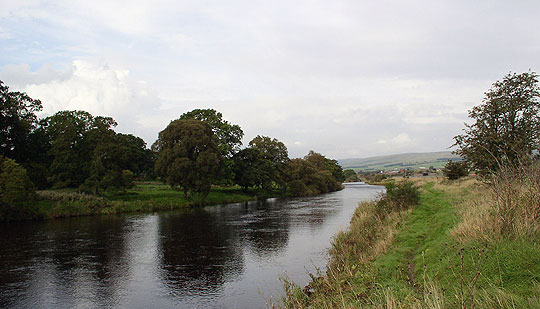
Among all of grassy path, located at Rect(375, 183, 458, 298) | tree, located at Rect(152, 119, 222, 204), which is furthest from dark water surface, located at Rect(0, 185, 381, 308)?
tree, located at Rect(152, 119, 222, 204)

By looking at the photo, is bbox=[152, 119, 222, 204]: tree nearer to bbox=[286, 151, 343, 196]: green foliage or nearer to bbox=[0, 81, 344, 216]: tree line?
bbox=[0, 81, 344, 216]: tree line

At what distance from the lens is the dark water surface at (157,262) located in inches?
533

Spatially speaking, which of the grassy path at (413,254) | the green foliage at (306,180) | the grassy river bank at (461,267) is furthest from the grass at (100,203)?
the grassy river bank at (461,267)

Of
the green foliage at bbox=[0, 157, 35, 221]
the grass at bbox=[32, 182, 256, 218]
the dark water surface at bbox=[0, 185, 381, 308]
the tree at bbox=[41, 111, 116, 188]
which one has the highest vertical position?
the tree at bbox=[41, 111, 116, 188]

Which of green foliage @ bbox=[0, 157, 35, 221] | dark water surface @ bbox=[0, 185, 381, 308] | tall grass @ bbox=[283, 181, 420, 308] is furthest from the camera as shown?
green foliage @ bbox=[0, 157, 35, 221]

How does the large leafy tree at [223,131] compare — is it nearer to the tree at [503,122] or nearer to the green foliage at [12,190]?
the green foliage at [12,190]

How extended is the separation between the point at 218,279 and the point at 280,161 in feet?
181

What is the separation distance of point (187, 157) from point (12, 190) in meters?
17.4

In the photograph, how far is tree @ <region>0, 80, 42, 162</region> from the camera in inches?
1618

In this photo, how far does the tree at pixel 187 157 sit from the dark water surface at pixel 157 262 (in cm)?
1233

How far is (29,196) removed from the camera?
35031 millimetres

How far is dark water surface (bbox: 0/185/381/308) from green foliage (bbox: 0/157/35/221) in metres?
2.33

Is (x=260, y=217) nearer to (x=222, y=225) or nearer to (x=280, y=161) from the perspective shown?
(x=222, y=225)

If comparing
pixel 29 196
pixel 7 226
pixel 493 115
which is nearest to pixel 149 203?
pixel 29 196
